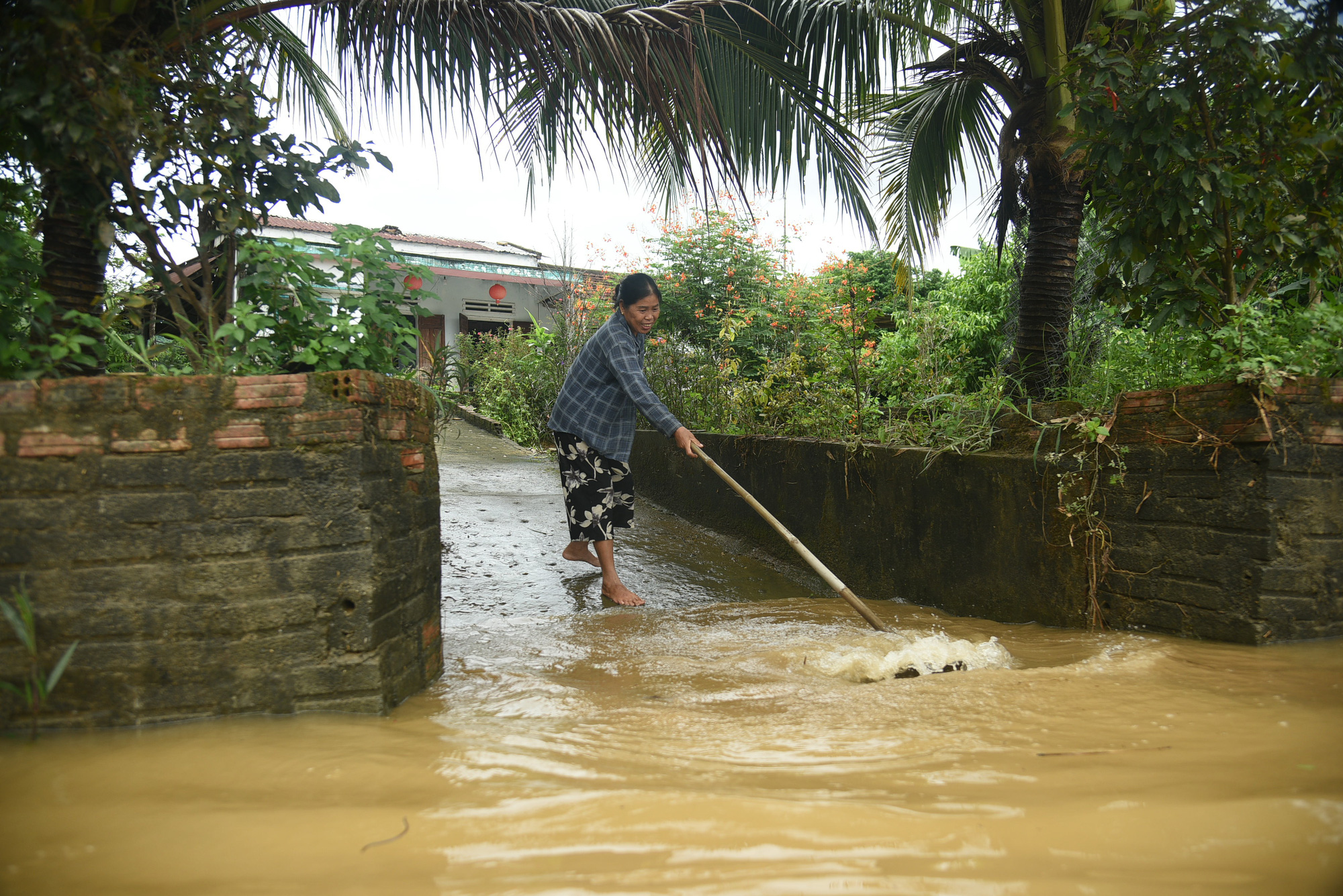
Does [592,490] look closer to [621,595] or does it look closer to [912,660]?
[621,595]

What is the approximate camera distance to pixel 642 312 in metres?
4.82

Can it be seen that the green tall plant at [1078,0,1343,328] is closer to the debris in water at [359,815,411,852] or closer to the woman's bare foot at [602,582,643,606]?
the woman's bare foot at [602,582,643,606]

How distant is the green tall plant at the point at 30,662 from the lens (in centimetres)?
233

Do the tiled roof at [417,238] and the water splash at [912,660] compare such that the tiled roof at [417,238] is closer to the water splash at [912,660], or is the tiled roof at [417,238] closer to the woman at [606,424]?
the woman at [606,424]

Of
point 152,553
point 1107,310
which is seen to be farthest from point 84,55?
point 1107,310

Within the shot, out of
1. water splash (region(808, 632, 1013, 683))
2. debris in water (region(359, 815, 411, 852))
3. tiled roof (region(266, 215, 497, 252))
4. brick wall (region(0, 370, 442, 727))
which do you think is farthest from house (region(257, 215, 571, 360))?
debris in water (region(359, 815, 411, 852))

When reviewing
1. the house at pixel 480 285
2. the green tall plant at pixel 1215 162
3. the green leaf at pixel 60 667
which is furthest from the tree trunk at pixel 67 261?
the house at pixel 480 285

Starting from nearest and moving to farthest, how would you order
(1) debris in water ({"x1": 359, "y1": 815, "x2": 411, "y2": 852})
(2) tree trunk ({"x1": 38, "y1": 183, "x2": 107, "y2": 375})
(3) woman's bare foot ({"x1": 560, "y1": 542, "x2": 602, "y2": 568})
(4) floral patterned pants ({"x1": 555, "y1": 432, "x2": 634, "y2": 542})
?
1. (1) debris in water ({"x1": 359, "y1": 815, "x2": 411, "y2": 852})
2. (2) tree trunk ({"x1": 38, "y1": 183, "x2": 107, "y2": 375})
3. (4) floral patterned pants ({"x1": 555, "y1": 432, "x2": 634, "y2": 542})
4. (3) woman's bare foot ({"x1": 560, "y1": 542, "x2": 602, "y2": 568})

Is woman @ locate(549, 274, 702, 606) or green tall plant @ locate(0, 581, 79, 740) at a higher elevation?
woman @ locate(549, 274, 702, 606)

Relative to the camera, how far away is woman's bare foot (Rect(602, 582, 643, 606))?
4641 millimetres

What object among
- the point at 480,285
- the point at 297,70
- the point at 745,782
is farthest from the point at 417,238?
the point at 745,782

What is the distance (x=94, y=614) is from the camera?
2.44m

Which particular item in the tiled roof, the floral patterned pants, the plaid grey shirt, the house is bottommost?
the floral patterned pants

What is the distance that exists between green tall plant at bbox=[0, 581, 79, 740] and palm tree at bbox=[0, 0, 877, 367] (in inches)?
47.9
